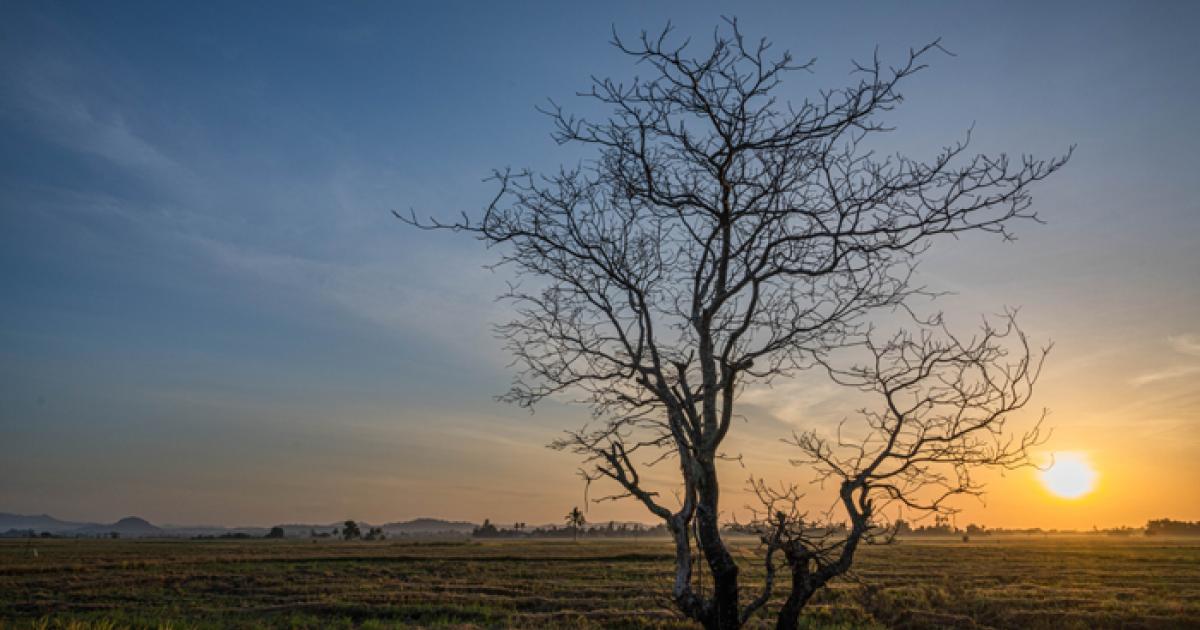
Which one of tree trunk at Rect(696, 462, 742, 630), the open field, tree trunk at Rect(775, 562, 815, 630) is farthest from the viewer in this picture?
the open field

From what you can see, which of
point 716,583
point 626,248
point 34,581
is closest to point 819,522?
point 716,583

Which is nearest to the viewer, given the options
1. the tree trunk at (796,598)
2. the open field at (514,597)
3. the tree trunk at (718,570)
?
the tree trunk at (718,570)

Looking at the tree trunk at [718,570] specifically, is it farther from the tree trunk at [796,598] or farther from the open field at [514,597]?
the open field at [514,597]

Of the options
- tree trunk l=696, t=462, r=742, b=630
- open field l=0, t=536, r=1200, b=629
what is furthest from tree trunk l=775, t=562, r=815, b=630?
open field l=0, t=536, r=1200, b=629

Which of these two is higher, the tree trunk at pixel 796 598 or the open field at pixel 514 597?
the tree trunk at pixel 796 598

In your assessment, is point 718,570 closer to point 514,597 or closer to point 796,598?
point 796,598

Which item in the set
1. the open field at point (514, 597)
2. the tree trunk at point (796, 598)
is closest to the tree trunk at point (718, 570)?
the tree trunk at point (796, 598)

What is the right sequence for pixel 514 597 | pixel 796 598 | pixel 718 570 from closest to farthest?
pixel 718 570 → pixel 796 598 → pixel 514 597

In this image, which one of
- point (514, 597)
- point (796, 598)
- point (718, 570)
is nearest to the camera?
point (718, 570)

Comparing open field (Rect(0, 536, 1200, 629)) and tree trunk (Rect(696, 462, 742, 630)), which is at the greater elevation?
tree trunk (Rect(696, 462, 742, 630))

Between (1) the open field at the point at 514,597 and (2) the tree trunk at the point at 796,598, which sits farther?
(1) the open field at the point at 514,597

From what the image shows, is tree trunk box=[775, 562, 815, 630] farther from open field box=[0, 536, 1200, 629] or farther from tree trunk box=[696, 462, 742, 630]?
open field box=[0, 536, 1200, 629]

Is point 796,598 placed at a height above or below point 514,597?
above

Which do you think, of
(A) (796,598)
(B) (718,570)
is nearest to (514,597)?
(A) (796,598)
